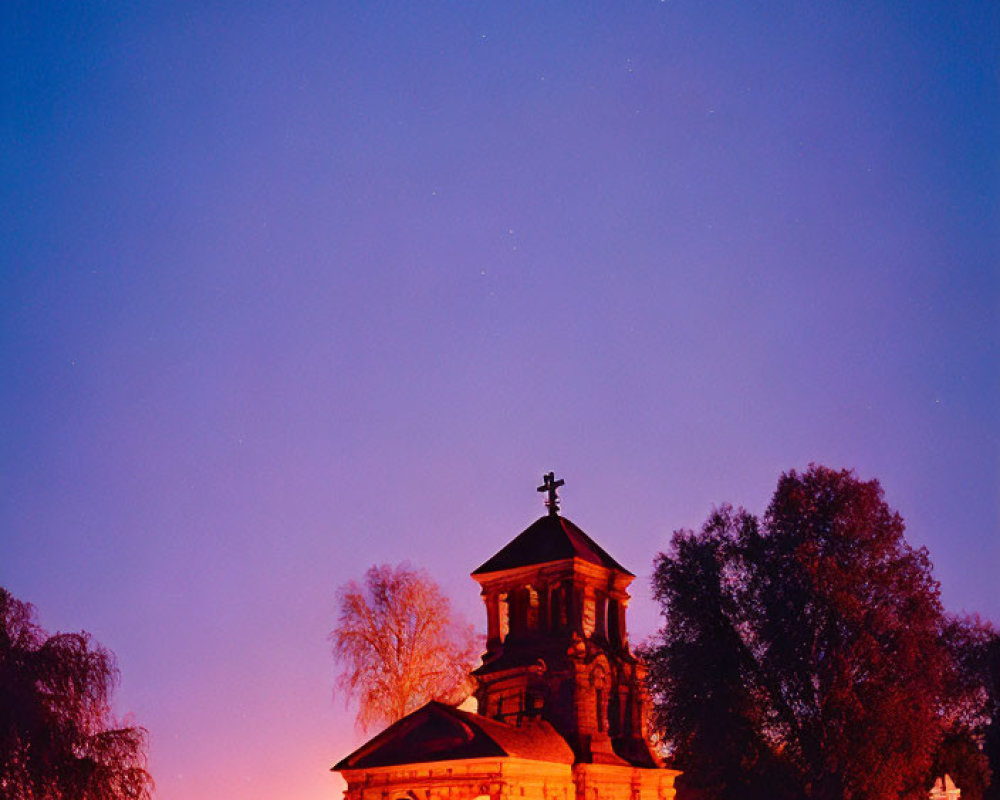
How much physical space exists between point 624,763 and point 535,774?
17.1 ft

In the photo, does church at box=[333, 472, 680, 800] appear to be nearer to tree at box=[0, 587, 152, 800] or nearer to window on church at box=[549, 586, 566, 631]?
window on church at box=[549, 586, 566, 631]

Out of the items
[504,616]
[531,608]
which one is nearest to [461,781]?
[531,608]

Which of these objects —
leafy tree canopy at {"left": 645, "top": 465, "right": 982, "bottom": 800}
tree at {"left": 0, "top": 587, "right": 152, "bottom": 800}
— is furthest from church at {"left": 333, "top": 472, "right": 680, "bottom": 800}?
tree at {"left": 0, "top": 587, "right": 152, "bottom": 800}

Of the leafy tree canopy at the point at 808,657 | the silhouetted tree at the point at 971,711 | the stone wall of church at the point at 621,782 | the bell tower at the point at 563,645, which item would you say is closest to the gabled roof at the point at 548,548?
the bell tower at the point at 563,645

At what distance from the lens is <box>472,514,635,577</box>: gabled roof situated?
117 feet

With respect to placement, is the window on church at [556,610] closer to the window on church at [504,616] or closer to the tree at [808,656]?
the window on church at [504,616]

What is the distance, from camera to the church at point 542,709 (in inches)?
1072

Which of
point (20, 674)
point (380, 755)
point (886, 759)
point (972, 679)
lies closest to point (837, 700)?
point (886, 759)

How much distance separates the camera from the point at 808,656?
34.7m

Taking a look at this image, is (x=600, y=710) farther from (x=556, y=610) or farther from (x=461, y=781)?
(x=461, y=781)

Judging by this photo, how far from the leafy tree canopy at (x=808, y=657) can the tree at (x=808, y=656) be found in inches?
1.7

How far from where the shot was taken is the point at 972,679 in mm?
→ 39938

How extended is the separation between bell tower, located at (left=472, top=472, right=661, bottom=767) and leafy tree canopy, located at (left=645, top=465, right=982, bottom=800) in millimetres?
2328

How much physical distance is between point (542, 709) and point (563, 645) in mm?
2272
